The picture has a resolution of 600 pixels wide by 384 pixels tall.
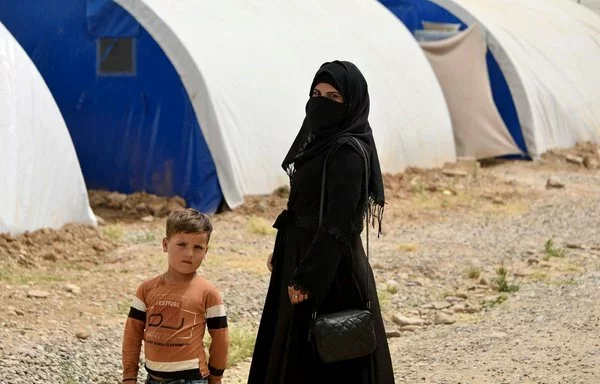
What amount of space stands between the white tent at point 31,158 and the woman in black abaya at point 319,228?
526 cm

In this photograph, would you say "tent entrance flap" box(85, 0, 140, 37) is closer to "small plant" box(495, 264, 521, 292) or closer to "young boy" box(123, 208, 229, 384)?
"small plant" box(495, 264, 521, 292)

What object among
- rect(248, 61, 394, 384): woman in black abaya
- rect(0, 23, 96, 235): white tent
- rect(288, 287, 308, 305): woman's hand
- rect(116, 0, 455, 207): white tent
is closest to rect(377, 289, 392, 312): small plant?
rect(0, 23, 96, 235): white tent

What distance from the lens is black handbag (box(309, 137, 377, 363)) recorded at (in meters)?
4.40

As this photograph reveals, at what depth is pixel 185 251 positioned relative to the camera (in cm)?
429

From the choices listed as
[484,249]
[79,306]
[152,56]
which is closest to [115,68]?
[152,56]

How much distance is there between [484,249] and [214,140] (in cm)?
310

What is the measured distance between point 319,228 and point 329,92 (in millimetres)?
531

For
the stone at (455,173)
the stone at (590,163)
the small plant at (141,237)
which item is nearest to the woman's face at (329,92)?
the small plant at (141,237)

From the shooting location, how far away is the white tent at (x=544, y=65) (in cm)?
1877

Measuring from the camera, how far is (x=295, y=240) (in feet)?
15.3

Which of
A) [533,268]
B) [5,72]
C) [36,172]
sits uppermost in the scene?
[5,72]

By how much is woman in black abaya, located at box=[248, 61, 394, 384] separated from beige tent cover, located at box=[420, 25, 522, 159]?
1356 centimetres

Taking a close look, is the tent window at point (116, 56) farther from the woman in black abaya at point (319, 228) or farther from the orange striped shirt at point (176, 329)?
the orange striped shirt at point (176, 329)

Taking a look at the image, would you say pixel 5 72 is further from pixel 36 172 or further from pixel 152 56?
pixel 152 56
